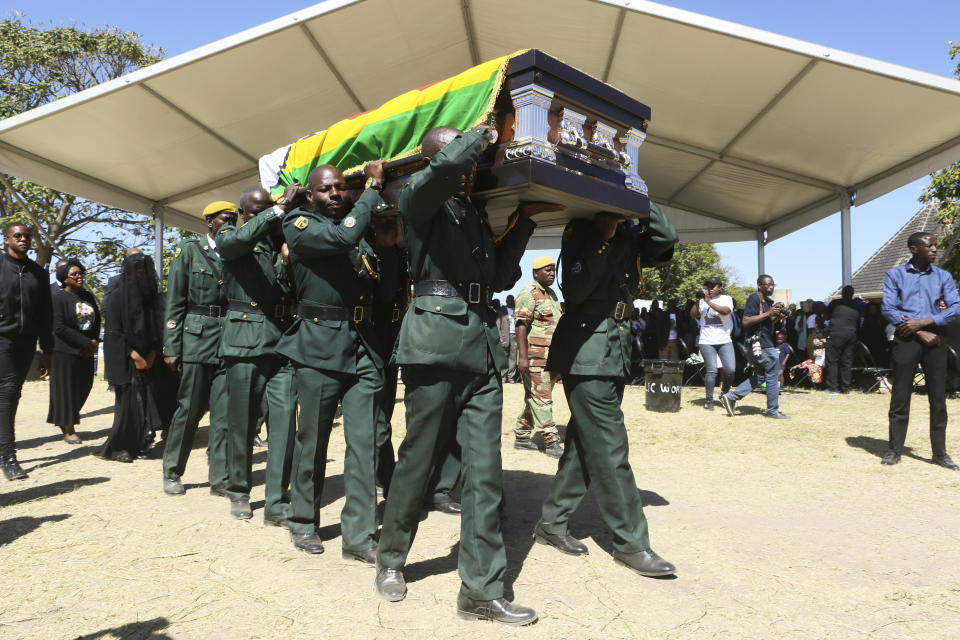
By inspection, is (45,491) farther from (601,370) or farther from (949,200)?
(949,200)

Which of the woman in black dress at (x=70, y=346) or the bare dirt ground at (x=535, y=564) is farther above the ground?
the woman in black dress at (x=70, y=346)

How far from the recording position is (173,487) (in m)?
4.54

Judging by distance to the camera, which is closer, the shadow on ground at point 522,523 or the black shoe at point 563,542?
the shadow on ground at point 522,523

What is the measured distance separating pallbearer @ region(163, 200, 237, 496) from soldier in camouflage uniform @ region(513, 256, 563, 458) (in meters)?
2.80

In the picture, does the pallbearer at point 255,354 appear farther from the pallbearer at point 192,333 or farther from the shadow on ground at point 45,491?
the shadow on ground at point 45,491

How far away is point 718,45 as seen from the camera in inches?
297

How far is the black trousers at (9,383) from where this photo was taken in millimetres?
4992

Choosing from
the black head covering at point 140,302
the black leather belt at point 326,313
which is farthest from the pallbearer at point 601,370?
the black head covering at point 140,302

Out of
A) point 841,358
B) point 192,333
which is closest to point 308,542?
point 192,333

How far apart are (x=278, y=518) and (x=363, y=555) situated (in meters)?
0.86

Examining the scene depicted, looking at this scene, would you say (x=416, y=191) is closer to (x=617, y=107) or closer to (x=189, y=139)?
(x=617, y=107)

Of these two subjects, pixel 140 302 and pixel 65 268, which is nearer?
pixel 140 302

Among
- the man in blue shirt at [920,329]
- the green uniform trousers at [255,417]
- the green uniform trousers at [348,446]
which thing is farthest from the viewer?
the man in blue shirt at [920,329]

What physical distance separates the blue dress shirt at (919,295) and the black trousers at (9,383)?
7326 millimetres
